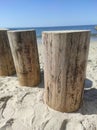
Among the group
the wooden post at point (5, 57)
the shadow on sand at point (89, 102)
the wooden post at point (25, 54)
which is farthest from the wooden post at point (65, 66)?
the wooden post at point (5, 57)

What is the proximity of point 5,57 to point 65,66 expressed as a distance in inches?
74.2

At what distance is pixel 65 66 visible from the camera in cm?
199

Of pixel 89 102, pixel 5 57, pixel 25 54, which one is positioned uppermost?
pixel 25 54

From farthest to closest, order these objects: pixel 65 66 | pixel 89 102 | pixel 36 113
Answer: pixel 89 102
pixel 36 113
pixel 65 66

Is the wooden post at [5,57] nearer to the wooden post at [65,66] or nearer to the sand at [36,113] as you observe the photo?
the sand at [36,113]

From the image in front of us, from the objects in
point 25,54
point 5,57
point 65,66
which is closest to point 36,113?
point 65,66

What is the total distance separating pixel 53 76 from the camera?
2117 millimetres

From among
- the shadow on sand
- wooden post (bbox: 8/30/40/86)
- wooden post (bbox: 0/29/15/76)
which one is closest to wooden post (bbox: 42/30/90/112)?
the shadow on sand

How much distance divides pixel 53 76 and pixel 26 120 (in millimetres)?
665

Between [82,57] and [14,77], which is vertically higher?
A: [82,57]

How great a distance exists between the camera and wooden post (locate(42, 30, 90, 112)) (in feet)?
6.10

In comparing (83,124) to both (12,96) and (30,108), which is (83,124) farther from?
(12,96)

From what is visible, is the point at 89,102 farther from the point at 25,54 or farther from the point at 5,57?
the point at 5,57

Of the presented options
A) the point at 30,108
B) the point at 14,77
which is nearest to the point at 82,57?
the point at 30,108
